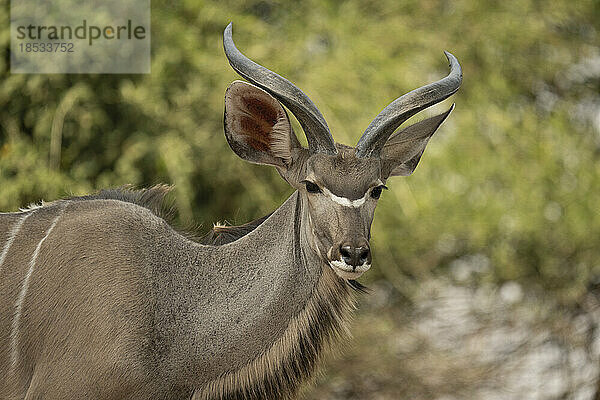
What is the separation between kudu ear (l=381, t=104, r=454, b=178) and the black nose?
0.47 meters

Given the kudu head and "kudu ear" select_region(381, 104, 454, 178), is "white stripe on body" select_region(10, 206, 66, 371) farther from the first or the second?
"kudu ear" select_region(381, 104, 454, 178)

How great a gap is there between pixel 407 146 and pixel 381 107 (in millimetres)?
3633

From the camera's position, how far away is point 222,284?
2.92m

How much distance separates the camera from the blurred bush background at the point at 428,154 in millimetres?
6102

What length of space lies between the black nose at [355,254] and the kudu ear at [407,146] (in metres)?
0.47

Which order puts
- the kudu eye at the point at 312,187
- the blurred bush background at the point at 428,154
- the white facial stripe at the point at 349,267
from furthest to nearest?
1. the blurred bush background at the point at 428,154
2. the kudu eye at the point at 312,187
3. the white facial stripe at the point at 349,267

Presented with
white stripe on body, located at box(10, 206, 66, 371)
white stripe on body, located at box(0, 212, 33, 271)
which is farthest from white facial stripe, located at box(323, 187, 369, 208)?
white stripe on body, located at box(0, 212, 33, 271)

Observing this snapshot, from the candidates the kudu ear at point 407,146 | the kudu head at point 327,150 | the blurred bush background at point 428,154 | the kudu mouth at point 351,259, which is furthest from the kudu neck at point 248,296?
the blurred bush background at point 428,154

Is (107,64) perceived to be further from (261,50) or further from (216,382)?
(216,382)

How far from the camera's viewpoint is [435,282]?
24.0ft

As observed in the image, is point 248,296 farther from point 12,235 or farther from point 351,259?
A: point 12,235

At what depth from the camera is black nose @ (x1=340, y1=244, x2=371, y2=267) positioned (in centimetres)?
257

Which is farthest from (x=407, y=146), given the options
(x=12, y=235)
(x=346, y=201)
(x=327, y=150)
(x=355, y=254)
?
(x=12, y=235)

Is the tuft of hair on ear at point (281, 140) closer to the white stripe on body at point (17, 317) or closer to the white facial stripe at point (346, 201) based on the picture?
the white facial stripe at point (346, 201)
